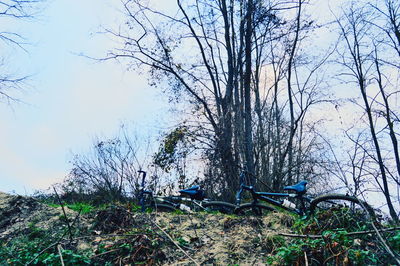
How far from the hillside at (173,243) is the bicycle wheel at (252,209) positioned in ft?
5.96

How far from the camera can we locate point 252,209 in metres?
7.69

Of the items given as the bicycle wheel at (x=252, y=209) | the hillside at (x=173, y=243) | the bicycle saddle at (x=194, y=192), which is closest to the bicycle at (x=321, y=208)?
the bicycle wheel at (x=252, y=209)

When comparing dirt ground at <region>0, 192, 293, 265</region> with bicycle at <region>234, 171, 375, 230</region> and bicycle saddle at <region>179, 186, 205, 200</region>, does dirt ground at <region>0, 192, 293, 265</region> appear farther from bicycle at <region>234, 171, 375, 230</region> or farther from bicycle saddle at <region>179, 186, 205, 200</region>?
bicycle saddle at <region>179, 186, 205, 200</region>

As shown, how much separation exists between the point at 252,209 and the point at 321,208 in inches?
79.7

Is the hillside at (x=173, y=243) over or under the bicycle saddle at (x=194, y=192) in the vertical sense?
under

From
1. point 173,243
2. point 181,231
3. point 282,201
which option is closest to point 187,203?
point 282,201

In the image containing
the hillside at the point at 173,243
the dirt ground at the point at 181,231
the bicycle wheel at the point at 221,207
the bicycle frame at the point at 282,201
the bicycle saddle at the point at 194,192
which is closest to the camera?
the hillside at the point at 173,243

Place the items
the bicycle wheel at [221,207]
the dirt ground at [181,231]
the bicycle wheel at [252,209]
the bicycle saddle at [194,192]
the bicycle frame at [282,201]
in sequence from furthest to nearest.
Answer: the bicycle saddle at [194,192] < the bicycle wheel at [221,207] < the bicycle wheel at [252,209] < the bicycle frame at [282,201] < the dirt ground at [181,231]

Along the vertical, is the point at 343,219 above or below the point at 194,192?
below

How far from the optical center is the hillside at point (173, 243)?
3881 millimetres

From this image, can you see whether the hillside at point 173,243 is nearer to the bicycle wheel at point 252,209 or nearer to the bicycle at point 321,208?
the bicycle at point 321,208

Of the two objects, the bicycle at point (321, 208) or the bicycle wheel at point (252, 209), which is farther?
the bicycle wheel at point (252, 209)

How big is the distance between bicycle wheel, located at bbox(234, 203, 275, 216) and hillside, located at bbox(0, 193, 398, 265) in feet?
5.96

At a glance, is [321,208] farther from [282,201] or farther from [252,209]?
[252,209]
